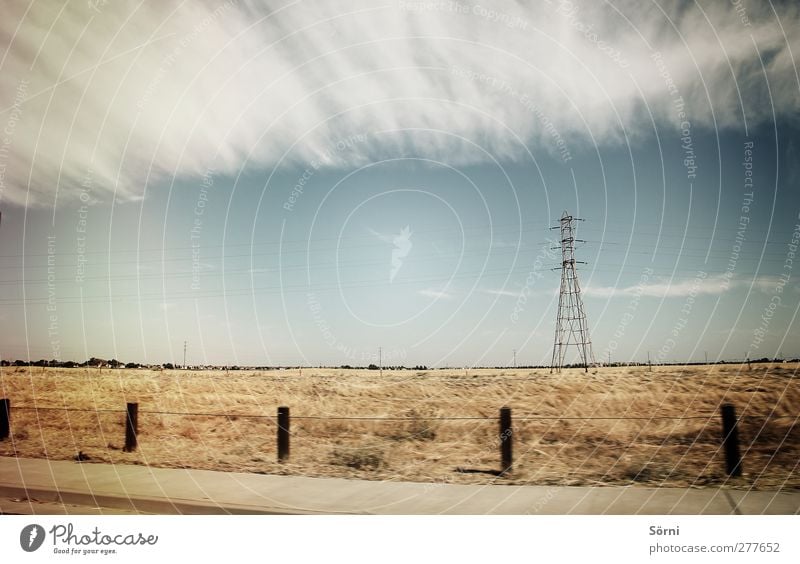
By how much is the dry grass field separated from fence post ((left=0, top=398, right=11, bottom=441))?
280 millimetres

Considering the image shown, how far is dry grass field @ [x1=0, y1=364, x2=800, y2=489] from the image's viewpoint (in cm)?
817

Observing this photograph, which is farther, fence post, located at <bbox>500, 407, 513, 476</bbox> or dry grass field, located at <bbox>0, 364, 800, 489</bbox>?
dry grass field, located at <bbox>0, 364, 800, 489</bbox>

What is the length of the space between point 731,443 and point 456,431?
7577 millimetres

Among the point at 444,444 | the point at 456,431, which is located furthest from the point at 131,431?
the point at 456,431

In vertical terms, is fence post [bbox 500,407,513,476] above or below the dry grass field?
above

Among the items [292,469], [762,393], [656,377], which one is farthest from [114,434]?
[656,377]

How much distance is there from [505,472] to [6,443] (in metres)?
11.2

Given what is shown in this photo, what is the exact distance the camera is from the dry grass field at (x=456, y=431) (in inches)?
322

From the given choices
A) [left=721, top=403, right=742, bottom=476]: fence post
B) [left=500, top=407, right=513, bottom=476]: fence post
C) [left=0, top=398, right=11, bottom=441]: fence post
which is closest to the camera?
[left=721, top=403, right=742, bottom=476]: fence post

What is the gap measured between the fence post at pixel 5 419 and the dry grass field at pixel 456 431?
280 millimetres

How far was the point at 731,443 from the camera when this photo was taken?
281 inches

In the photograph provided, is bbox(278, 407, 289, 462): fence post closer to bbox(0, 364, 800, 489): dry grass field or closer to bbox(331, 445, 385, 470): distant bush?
bbox(0, 364, 800, 489): dry grass field

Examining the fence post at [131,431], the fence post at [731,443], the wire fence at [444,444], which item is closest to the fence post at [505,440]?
the wire fence at [444,444]

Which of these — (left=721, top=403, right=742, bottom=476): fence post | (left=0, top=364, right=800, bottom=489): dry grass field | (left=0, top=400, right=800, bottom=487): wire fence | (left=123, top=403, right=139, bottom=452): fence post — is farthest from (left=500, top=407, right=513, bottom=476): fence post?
(left=123, top=403, right=139, bottom=452): fence post
